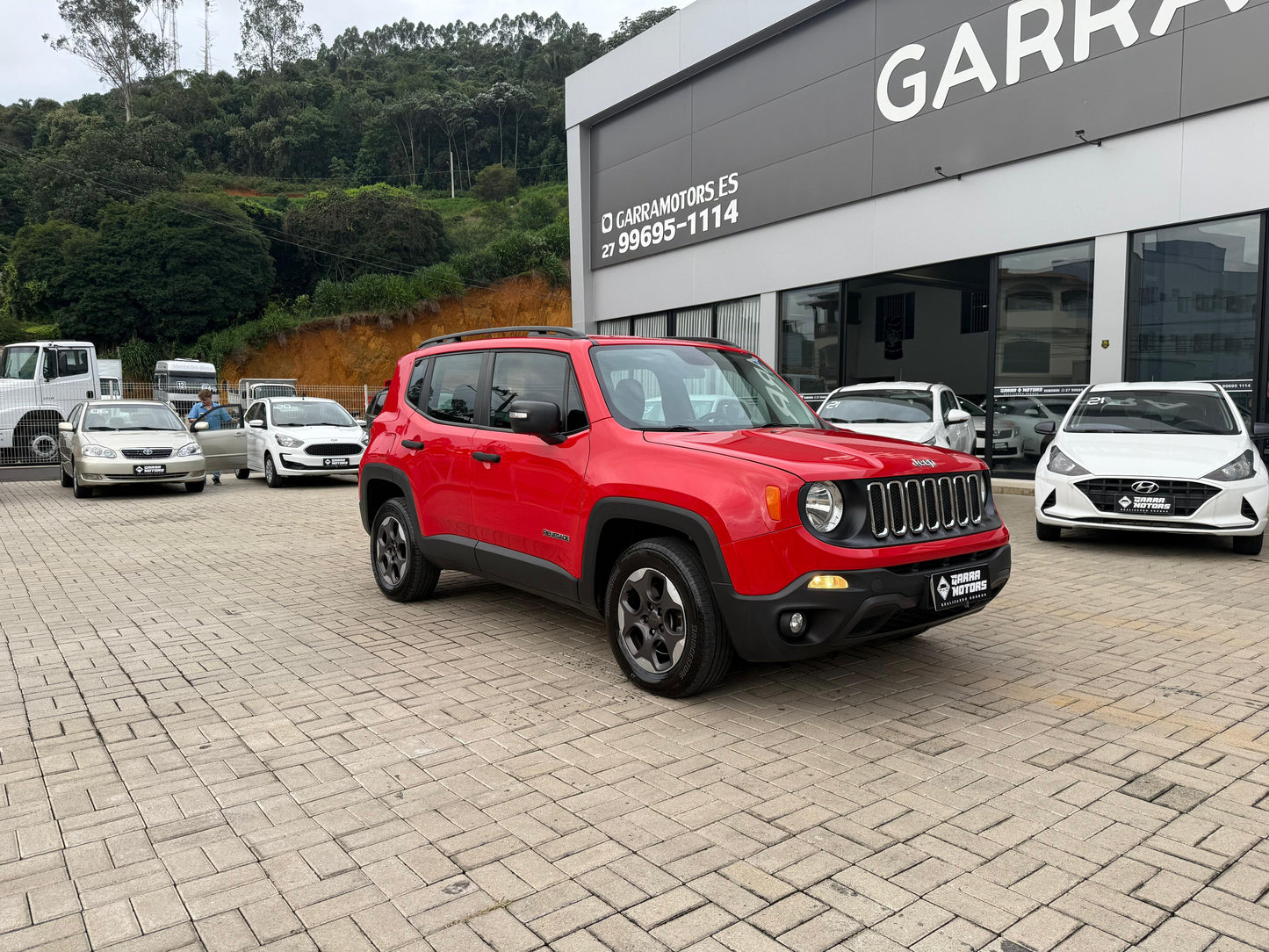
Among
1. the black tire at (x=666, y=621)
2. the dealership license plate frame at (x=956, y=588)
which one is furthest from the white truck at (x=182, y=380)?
the dealership license plate frame at (x=956, y=588)

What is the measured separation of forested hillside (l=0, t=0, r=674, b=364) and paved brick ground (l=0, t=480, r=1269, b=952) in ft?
154

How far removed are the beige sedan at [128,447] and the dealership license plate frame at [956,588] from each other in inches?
536

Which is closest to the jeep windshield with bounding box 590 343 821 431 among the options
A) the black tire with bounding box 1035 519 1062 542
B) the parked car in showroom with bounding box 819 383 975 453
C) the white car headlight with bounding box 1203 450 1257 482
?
the white car headlight with bounding box 1203 450 1257 482

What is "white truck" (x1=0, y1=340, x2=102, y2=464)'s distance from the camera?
20.0 m

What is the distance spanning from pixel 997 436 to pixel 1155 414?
5431mm

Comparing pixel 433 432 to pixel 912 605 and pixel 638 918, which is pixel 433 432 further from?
pixel 638 918

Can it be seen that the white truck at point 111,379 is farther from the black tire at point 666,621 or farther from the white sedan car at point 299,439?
the black tire at point 666,621

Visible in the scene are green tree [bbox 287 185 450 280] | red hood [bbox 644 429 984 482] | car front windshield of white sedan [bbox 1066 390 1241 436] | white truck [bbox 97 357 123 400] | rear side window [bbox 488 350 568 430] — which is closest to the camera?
red hood [bbox 644 429 984 482]

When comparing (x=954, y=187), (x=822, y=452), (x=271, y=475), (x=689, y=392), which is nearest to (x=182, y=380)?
(x=271, y=475)

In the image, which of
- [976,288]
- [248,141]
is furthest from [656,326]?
[248,141]

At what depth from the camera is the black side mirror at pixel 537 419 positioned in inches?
187

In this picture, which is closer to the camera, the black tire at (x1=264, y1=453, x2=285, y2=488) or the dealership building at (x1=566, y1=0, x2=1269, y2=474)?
the dealership building at (x1=566, y1=0, x2=1269, y2=474)

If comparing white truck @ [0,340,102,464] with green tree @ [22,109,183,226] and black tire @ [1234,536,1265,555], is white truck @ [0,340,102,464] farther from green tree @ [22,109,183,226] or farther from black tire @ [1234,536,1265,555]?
green tree @ [22,109,183,226]

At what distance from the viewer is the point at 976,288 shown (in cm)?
1477
